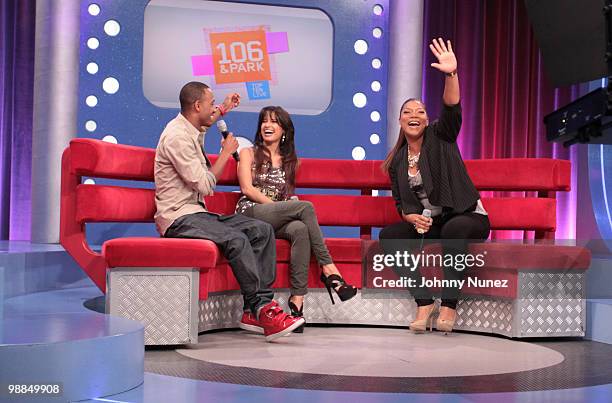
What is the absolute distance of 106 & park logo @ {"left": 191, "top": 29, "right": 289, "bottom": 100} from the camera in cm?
552

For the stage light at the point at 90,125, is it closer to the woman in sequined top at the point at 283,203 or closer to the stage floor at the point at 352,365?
the stage floor at the point at 352,365

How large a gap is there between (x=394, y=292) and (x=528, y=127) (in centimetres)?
349

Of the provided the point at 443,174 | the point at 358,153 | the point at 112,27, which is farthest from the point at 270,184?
the point at 112,27

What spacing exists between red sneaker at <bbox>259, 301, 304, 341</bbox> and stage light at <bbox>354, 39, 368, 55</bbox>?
2.85 meters

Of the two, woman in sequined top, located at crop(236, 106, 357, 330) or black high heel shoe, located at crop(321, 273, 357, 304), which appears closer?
black high heel shoe, located at crop(321, 273, 357, 304)

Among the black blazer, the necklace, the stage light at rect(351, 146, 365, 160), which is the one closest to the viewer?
the black blazer

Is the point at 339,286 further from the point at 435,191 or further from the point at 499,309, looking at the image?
the point at 499,309

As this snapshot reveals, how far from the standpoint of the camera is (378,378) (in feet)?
8.68

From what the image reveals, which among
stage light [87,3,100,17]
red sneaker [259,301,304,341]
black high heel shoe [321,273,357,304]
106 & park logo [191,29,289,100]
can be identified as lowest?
red sneaker [259,301,304,341]

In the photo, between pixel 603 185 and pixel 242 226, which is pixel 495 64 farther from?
pixel 242 226

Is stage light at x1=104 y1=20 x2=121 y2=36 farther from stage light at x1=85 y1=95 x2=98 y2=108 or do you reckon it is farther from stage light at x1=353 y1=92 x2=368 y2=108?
stage light at x1=353 y1=92 x2=368 y2=108

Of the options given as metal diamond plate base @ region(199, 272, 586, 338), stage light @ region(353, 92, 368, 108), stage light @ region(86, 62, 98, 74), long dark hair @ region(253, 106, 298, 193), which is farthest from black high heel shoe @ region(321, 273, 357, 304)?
stage light @ region(86, 62, 98, 74)

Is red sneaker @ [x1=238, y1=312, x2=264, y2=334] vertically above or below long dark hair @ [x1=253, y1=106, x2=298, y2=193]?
below

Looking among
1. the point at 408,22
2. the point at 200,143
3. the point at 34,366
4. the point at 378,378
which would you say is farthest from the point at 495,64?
the point at 34,366
